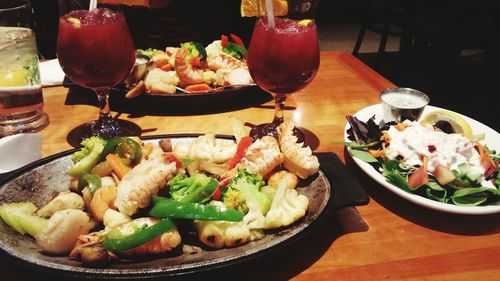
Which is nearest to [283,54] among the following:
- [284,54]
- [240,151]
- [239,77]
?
[284,54]

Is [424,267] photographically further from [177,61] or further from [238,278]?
[177,61]

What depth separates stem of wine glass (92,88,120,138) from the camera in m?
1.73

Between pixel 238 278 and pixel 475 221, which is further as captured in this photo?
pixel 475 221

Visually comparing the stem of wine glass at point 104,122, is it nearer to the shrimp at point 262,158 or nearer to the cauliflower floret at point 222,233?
the shrimp at point 262,158

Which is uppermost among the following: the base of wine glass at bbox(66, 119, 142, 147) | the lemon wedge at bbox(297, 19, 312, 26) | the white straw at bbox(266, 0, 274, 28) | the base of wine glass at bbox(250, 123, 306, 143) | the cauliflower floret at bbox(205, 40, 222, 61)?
the white straw at bbox(266, 0, 274, 28)

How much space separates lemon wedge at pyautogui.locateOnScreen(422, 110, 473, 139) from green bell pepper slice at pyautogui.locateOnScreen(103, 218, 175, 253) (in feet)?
3.90

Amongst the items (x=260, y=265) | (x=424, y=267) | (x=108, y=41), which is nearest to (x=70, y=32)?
(x=108, y=41)

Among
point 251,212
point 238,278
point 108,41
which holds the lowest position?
point 238,278

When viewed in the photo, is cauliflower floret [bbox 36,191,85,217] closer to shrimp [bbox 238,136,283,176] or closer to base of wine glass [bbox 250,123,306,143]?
shrimp [bbox 238,136,283,176]

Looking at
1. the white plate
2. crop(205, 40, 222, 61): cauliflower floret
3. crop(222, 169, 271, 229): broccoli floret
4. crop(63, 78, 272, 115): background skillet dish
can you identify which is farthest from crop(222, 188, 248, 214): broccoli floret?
crop(205, 40, 222, 61): cauliflower floret

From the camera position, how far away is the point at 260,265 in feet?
3.58

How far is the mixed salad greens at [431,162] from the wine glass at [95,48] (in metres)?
0.90

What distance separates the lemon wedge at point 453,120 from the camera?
164 centimetres

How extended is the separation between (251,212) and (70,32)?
0.97 m
